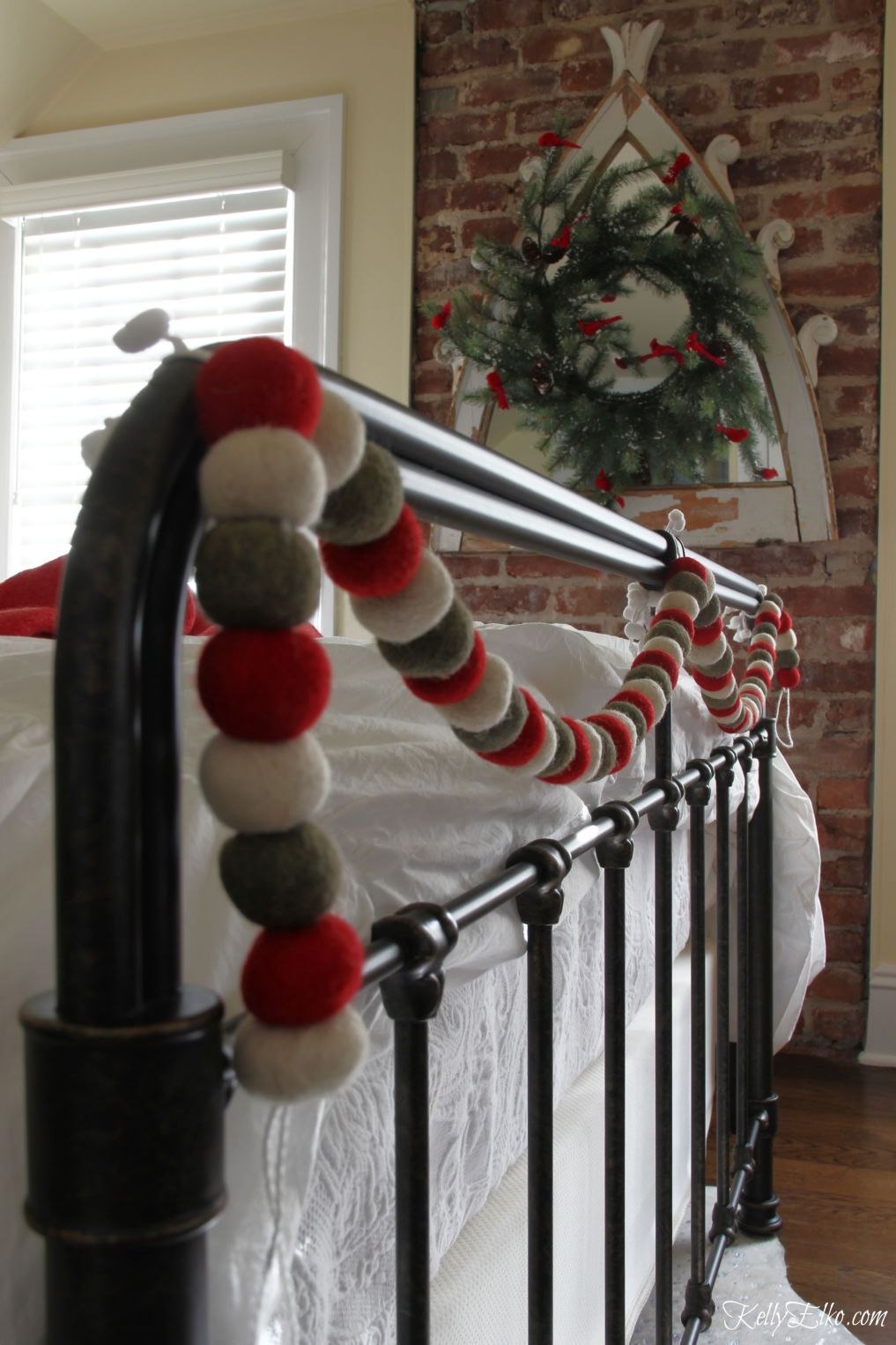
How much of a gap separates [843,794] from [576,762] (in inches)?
78.9

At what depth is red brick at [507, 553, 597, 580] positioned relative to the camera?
2.63 metres

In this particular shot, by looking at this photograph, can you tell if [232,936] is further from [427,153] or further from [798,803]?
[427,153]

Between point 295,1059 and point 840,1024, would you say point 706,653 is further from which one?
point 840,1024

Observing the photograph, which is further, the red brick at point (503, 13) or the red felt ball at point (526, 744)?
the red brick at point (503, 13)

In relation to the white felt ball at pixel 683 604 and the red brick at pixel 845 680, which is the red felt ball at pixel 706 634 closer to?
the white felt ball at pixel 683 604

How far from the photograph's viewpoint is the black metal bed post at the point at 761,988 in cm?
156

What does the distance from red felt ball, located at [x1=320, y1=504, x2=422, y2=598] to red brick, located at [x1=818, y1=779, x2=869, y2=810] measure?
2256mm

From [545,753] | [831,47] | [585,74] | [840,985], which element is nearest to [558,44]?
[585,74]

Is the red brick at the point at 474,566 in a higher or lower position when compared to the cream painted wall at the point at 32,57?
lower

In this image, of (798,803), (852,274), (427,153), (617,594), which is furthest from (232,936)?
(427,153)

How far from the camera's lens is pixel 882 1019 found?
2.35 metres

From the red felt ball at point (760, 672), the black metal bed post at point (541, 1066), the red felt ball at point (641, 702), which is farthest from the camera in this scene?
the red felt ball at point (760, 672)

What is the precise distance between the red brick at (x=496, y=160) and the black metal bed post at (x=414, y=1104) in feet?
8.52

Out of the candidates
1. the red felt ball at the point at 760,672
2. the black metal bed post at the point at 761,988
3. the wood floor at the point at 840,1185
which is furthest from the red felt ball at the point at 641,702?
the wood floor at the point at 840,1185
